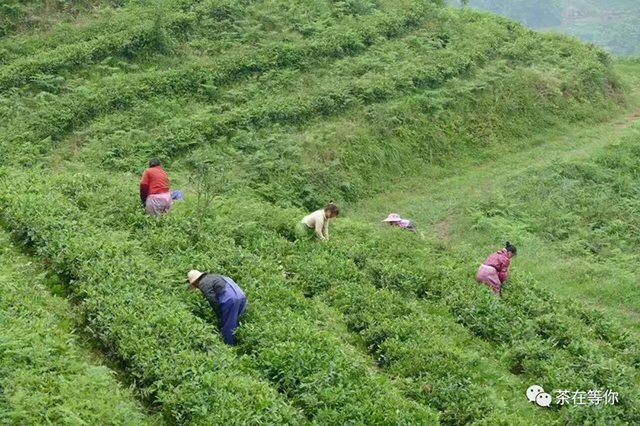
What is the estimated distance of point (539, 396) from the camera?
1153cm

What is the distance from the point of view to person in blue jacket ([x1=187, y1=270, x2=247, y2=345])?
35.7ft

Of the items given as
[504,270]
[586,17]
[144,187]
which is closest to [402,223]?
[504,270]

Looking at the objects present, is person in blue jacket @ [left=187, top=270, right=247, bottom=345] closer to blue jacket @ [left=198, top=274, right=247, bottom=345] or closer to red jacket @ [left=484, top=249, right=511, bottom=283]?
blue jacket @ [left=198, top=274, right=247, bottom=345]

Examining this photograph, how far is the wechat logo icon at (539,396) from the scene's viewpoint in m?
11.4

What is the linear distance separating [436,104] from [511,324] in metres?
15.0

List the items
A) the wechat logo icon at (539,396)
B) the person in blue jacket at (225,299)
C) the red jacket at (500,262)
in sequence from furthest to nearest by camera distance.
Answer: the red jacket at (500,262), the wechat logo icon at (539,396), the person in blue jacket at (225,299)

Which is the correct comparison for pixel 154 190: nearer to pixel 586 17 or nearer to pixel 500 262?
pixel 500 262

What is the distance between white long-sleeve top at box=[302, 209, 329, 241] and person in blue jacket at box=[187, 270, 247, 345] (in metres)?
4.61

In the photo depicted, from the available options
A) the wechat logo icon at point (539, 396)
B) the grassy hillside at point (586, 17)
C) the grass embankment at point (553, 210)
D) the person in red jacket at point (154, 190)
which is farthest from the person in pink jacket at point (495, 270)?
the grassy hillside at point (586, 17)

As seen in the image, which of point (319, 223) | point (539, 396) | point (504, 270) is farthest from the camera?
point (319, 223)

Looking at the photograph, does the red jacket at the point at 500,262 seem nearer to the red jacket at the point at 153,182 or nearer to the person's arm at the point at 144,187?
the red jacket at the point at 153,182

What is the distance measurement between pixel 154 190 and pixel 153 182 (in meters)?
0.18

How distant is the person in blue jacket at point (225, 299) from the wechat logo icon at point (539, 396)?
4960mm

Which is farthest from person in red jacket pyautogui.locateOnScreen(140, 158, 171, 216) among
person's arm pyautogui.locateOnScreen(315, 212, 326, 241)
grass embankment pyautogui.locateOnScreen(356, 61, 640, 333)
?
grass embankment pyautogui.locateOnScreen(356, 61, 640, 333)
